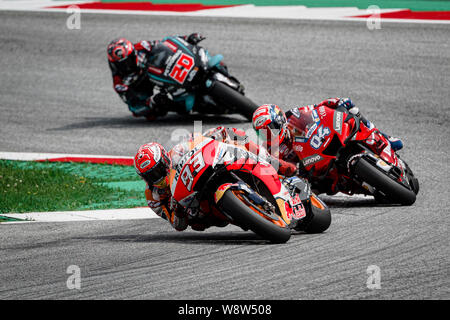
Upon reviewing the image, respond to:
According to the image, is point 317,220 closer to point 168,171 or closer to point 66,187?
point 168,171

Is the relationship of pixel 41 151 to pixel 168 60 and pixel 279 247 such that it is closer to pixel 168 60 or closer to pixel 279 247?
pixel 168 60

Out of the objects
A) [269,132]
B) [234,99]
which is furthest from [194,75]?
[269,132]

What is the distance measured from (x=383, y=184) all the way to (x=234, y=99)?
17.4ft

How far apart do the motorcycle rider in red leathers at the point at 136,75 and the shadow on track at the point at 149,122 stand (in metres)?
0.20

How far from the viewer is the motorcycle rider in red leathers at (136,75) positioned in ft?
43.9

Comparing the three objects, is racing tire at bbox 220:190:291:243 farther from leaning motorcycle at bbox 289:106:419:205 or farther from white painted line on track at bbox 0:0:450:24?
white painted line on track at bbox 0:0:450:24

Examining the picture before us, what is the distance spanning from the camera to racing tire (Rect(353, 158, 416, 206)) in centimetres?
824

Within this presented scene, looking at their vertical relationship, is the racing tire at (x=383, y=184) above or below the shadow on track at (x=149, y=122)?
below

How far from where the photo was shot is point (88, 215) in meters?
9.03

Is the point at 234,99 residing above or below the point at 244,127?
above

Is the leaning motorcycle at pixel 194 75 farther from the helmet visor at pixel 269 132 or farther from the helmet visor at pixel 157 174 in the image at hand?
the helmet visor at pixel 157 174

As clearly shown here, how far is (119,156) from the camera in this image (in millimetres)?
11883

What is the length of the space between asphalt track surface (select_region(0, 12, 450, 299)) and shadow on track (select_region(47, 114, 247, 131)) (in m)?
0.04

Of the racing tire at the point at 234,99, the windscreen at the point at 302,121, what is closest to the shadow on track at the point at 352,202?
the windscreen at the point at 302,121
